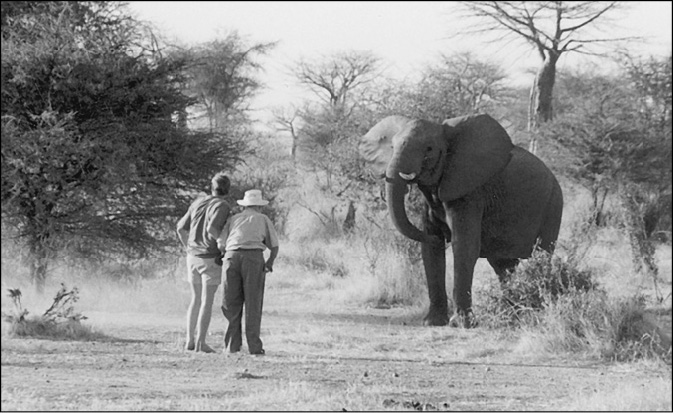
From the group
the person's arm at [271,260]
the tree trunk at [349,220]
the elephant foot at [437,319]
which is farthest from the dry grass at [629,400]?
the tree trunk at [349,220]

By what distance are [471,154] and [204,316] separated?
13.6 feet

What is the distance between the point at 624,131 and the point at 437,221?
19.5 feet

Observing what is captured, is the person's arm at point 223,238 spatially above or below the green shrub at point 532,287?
above

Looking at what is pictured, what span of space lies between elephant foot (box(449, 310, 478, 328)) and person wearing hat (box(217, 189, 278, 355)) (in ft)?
10.8

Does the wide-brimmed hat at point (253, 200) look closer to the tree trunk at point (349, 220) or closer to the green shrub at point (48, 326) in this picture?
the green shrub at point (48, 326)

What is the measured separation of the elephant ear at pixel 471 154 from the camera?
1236 centimetres

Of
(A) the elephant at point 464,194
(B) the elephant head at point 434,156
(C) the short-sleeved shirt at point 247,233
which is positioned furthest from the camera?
(A) the elephant at point 464,194

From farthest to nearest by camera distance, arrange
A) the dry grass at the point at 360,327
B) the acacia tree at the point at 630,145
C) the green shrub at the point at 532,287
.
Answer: the green shrub at the point at 532,287, the acacia tree at the point at 630,145, the dry grass at the point at 360,327

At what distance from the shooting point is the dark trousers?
389 inches

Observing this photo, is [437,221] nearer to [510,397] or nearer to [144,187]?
[144,187]

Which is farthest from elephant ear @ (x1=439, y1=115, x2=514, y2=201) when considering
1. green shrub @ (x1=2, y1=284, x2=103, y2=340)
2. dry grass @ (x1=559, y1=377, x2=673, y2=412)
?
dry grass @ (x1=559, y1=377, x2=673, y2=412)

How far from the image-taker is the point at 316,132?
30984mm

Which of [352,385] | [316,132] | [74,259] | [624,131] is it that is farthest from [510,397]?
[316,132]

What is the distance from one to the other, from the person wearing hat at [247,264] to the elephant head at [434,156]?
2624 millimetres
